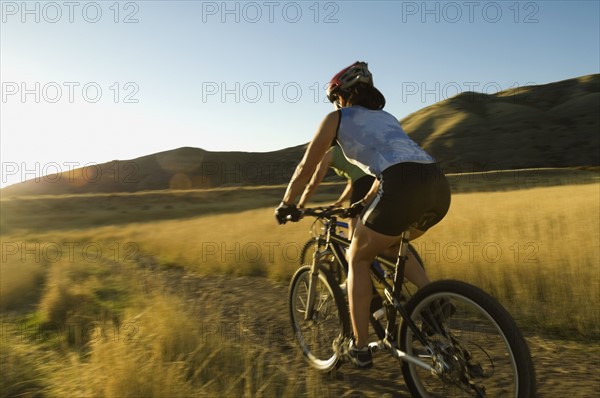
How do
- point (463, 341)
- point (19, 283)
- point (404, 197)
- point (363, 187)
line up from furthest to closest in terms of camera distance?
point (19, 283)
point (363, 187)
point (463, 341)
point (404, 197)

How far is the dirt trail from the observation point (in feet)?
12.0

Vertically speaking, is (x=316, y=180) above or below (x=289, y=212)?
above

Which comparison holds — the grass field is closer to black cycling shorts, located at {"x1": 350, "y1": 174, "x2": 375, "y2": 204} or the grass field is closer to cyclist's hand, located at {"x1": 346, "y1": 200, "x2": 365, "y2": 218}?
cyclist's hand, located at {"x1": 346, "y1": 200, "x2": 365, "y2": 218}

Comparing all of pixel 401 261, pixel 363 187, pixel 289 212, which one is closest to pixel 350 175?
pixel 363 187

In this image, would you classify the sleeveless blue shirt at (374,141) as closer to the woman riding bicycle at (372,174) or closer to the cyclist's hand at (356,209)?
the woman riding bicycle at (372,174)

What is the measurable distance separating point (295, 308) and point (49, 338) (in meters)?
3.33

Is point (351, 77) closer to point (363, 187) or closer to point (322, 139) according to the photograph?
point (322, 139)

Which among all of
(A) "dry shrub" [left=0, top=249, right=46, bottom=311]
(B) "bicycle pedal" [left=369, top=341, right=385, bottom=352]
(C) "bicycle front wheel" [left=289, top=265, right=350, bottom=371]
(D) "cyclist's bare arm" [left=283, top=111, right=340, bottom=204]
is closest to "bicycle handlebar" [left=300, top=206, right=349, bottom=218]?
(C) "bicycle front wheel" [left=289, top=265, right=350, bottom=371]

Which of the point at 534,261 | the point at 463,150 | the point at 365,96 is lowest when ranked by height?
the point at 534,261

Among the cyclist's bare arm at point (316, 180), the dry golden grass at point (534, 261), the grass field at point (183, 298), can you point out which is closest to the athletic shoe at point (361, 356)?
the grass field at point (183, 298)

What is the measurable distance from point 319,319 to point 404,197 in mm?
1925

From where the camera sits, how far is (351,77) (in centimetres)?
338

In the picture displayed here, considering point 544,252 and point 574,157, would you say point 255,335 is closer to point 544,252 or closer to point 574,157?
point 544,252

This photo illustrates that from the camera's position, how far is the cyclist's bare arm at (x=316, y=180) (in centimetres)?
441
